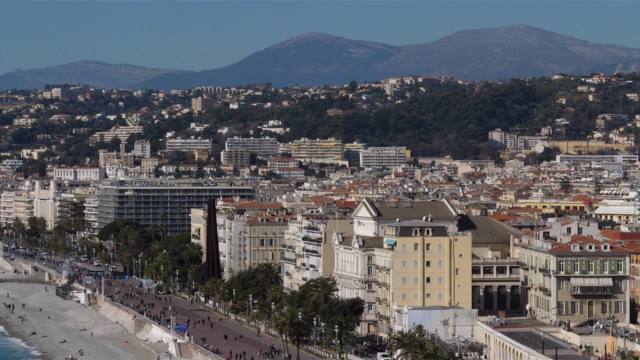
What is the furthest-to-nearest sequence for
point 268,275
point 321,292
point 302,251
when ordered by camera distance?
point 268,275, point 302,251, point 321,292

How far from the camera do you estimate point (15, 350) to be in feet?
282

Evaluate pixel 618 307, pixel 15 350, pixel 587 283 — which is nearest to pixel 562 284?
pixel 587 283

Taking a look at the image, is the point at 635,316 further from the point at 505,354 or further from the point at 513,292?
the point at 505,354

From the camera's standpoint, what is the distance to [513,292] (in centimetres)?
7119

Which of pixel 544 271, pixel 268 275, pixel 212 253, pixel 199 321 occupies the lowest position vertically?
pixel 199 321

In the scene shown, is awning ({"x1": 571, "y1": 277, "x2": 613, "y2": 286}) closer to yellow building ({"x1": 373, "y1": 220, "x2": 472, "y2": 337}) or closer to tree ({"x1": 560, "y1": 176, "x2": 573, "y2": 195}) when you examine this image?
yellow building ({"x1": 373, "y1": 220, "x2": 472, "y2": 337})

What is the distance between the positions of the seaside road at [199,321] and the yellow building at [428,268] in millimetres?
4302

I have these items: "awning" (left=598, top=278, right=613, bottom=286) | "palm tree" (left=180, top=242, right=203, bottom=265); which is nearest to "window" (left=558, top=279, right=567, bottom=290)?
"awning" (left=598, top=278, right=613, bottom=286)

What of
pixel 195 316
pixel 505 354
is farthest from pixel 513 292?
pixel 195 316

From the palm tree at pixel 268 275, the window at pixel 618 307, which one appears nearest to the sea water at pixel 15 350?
the palm tree at pixel 268 275

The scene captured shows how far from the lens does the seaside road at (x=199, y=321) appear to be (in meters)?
71.9

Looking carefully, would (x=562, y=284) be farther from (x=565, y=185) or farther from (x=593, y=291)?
(x=565, y=185)

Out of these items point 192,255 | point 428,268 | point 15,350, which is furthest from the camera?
point 192,255

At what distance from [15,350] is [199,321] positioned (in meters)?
9.06
